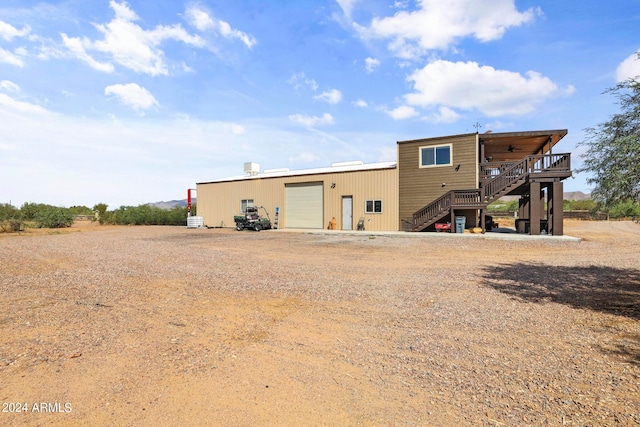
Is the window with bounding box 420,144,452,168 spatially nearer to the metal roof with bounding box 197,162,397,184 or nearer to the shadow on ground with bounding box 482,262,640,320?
the metal roof with bounding box 197,162,397,184

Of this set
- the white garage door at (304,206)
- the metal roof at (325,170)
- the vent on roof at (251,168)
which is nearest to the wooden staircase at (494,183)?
the metal roof at (325,170)

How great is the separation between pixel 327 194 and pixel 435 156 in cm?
771

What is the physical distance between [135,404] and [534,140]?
2208 cm

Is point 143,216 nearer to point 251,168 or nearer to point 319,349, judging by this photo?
point 251,168

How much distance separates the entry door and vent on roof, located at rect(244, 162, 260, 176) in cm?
997

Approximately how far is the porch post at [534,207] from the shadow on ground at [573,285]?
850 cm

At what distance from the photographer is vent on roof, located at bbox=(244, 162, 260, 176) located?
28.6 metres

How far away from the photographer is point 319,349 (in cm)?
365

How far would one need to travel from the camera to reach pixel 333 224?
74.7ft

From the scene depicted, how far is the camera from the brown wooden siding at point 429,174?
1839 centimetres

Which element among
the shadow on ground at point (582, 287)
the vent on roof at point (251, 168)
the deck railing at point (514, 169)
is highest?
the vent on roof at point (251, 168)

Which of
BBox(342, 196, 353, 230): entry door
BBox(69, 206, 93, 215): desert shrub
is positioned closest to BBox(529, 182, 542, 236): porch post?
BBox(342, 196, 353, 230): entry door

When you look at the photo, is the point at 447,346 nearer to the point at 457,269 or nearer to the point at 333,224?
the point at 457,269

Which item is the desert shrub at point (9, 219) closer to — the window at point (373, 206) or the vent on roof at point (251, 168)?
the vent on roof at point (251, 168)
